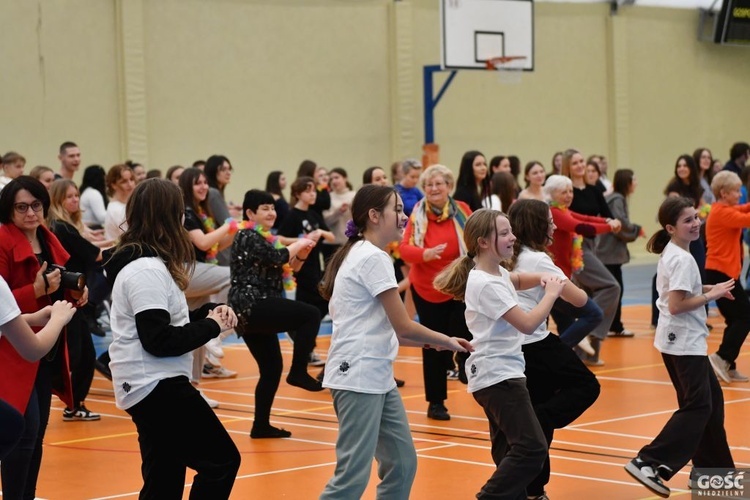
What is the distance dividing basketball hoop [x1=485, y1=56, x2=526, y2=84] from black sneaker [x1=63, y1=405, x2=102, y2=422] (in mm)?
14167

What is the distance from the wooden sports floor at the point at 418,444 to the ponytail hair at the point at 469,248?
1.30 metres

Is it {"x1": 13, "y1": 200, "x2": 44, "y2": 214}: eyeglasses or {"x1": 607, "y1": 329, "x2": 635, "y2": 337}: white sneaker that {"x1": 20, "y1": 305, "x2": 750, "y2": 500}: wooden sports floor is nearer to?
{"x1": 13, "y1": 200, "x2": 44, "y2": 214}: eyeglasses

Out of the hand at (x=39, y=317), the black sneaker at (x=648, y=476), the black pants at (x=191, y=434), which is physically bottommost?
the black sneaker at (x=648, y=476)

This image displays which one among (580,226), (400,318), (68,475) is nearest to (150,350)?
(400,318)

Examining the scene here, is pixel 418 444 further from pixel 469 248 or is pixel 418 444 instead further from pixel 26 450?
pixel 26 450

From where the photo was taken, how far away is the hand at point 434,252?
911 cm

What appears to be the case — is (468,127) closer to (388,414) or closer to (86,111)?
(86,111)

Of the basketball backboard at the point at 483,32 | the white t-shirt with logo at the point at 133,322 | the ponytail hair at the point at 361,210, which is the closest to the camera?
the white t-shirt with logo at the point at 133,322

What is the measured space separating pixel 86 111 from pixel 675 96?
14.0 meters

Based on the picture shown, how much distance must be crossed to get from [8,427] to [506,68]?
19443 millimetres

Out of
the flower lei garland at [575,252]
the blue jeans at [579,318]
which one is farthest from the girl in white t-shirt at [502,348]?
the flower lei garland at [575,252]

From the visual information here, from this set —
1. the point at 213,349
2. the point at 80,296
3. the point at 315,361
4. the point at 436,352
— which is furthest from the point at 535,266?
the point at 213,349

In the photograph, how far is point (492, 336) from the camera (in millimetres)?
5945

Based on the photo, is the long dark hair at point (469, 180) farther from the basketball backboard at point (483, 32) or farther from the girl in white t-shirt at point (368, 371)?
the basketball backboard at point (483, 32)
